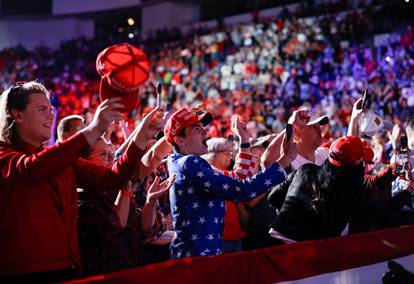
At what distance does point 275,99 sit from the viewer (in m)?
13.6

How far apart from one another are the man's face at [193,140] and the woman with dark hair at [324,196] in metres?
0.71

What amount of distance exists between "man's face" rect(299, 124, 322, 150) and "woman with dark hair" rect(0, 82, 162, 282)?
2.08 meters

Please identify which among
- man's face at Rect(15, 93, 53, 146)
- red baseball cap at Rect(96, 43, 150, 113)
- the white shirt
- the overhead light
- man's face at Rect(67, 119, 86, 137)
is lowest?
the white shirt

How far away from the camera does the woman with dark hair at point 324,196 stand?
3293 millimetres

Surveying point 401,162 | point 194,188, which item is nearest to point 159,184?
point 194,188

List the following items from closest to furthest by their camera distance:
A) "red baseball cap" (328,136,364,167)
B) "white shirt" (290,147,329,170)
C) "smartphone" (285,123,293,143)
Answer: "smartphone" (285,123,293,143), "red baseball cap" (328,136,364,167), "white shirt" (290,147,329,170)

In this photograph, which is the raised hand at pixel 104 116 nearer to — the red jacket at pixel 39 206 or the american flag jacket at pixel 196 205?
the red jacket at pixel 39 206

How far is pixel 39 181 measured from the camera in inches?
79.9

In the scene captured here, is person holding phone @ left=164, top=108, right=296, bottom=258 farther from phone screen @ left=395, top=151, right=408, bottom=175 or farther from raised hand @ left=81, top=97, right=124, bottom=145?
phone screen @ left=395, top=151, right=408, bottom=175

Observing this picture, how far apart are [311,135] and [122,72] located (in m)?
2.41

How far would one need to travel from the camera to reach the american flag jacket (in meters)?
2.89

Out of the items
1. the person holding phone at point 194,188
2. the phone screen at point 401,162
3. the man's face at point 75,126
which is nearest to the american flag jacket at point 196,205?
the person holding phone at point 194,188

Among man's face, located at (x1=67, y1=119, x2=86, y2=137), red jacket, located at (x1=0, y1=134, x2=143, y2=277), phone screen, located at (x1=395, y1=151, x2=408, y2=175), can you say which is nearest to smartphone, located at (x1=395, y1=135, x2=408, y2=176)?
phone screen, located at (x1=395, y1=151, x2=408, y2=175)

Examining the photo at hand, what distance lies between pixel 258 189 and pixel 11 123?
1.17 metres
